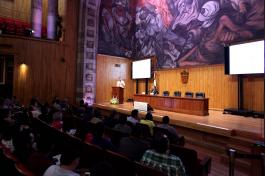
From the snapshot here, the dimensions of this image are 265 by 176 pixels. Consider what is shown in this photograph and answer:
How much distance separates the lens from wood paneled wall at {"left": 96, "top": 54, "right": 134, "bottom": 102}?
457 inches

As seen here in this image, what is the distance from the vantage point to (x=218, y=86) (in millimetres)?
8336

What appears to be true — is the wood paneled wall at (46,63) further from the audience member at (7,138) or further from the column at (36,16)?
the audience member at (7,138)

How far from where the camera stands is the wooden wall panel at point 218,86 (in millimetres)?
7219

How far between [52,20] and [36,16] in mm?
1236

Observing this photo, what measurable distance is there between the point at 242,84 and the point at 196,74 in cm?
208

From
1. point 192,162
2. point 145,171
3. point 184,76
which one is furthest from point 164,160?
point 184,76

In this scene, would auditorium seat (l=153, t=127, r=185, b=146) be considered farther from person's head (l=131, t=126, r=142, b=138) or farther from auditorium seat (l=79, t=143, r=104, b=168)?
auditorium seat (l=79, t=143, r=104, b=168)

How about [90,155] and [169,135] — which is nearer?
[90,155]

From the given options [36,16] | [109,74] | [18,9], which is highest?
[18,9]

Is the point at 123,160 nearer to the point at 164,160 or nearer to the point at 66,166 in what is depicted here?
the point at 164,160

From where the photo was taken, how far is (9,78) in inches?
368

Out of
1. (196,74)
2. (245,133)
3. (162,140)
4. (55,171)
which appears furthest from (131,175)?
(196,74)

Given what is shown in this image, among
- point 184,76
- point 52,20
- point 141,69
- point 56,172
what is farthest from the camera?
point 141,69

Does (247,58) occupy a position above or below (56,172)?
above
